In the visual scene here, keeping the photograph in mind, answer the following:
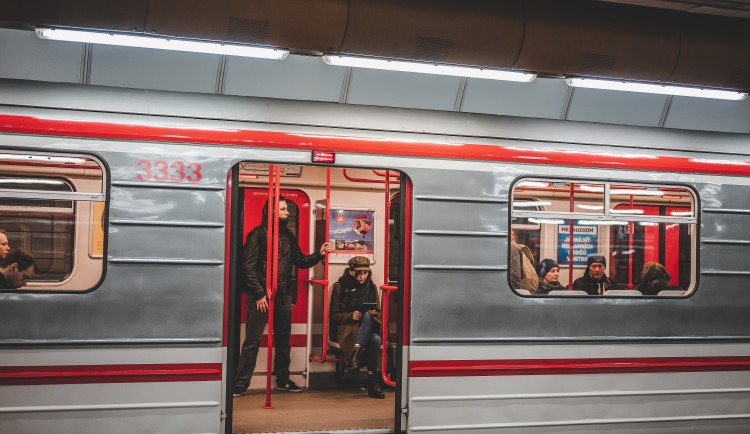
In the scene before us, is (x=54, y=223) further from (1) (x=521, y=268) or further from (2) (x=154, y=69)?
(1) (x=521, y=268)

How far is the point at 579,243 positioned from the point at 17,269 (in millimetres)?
4373

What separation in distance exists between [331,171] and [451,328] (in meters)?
2.72

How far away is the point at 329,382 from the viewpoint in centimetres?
720

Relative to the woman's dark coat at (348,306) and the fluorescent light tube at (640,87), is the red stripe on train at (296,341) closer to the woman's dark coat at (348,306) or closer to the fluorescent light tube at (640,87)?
the woman's dark coat at (348,306)

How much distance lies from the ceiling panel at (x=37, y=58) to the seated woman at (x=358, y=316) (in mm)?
3326

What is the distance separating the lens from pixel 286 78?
5.02m

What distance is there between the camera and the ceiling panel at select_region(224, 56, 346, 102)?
491cm

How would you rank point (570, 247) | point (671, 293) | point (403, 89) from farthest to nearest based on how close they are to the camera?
point (570, 247)
point (671, 293)
point (403, 89)

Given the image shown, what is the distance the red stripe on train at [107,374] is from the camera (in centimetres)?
432

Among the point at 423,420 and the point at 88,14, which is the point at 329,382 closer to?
the point at 423,420

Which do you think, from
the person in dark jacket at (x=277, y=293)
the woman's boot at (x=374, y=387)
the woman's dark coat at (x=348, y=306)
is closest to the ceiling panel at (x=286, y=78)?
the person in dark jacket at (x=277, y=293)

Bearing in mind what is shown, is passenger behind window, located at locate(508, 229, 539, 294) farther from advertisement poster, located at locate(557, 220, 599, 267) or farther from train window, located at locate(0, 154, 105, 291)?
train window, located at locate(0, 154, 105, 291)

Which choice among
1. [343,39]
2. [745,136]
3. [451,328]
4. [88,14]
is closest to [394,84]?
[343,39]

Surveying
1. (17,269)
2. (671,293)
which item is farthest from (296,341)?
(671,293)
